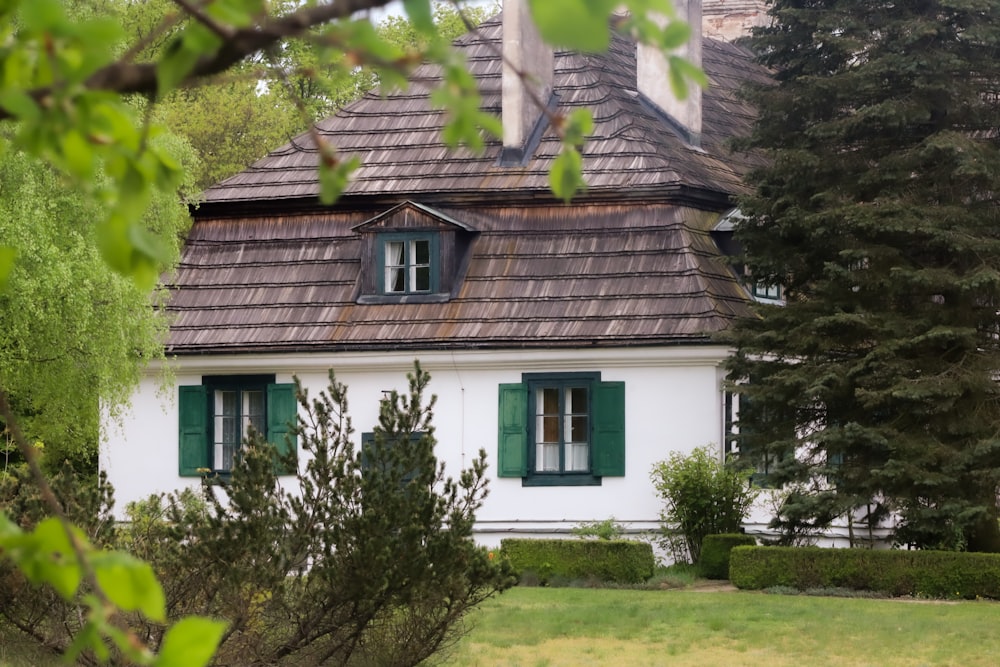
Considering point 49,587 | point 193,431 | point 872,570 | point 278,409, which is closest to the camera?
point 49,587

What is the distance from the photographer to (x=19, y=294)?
771 inches

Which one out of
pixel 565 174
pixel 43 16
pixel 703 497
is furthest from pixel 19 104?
pixel 703 497

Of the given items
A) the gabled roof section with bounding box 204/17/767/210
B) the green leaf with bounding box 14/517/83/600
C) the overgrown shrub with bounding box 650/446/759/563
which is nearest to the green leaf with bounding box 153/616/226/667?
the green leaf with bounding box 14/517/83/600

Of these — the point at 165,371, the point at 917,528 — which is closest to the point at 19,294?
the point at 165,371

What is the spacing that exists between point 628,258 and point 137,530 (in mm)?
13343

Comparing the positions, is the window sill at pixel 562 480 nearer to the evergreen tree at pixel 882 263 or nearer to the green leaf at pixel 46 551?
the evergreen tree at pixel 882 263

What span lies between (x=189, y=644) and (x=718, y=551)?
18.5m

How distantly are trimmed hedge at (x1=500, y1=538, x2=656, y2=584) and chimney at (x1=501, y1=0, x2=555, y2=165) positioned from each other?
6.33 metres

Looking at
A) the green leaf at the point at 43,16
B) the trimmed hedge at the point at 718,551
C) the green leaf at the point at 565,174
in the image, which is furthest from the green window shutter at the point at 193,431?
the green leaf at the point at 43,16

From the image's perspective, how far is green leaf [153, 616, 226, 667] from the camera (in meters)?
2.72

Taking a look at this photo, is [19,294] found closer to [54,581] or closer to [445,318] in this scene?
[445,318]

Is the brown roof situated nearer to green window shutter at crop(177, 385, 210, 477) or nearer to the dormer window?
the dormer window

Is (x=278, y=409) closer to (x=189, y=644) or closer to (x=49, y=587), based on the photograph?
(x=49, y=587)

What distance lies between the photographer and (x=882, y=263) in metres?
19.8
